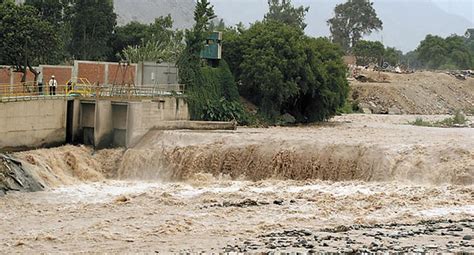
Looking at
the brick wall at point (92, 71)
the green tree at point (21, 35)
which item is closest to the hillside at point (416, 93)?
the brick wall at point (92, 71)

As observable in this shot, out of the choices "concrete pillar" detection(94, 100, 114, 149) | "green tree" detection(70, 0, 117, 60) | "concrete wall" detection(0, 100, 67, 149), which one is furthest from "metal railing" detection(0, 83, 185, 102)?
"green tree" detection(70, 0, 117, 60)

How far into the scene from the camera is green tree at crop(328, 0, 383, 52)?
103 m

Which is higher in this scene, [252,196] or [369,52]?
[369,52]

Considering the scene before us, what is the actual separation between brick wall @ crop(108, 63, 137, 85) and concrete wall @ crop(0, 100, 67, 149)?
7574mm

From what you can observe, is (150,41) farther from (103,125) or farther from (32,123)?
(32,123)

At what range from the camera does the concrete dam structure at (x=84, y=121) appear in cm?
2869

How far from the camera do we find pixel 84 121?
3142 cm

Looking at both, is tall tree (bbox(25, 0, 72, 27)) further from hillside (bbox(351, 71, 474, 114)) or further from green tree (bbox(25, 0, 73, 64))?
hillside (bbox(351, 71, 474, 114))

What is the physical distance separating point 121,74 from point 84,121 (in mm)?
7517

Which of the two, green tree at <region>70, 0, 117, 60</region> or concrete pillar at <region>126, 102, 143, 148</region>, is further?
green tree at <region>70, 0, 117, 60</region>

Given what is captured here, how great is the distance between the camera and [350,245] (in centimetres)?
1548

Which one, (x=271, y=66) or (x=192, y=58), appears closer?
(x=192, y=58)

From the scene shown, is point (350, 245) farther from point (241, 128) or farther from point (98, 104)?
point (241, 128)

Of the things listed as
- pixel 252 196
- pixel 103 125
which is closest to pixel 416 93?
pixel 103 125
